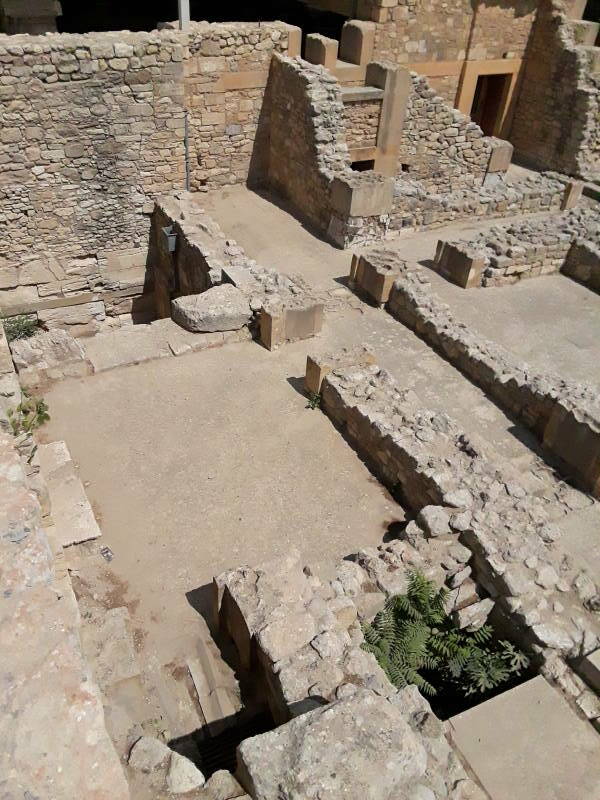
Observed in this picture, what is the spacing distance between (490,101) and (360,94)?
714cm

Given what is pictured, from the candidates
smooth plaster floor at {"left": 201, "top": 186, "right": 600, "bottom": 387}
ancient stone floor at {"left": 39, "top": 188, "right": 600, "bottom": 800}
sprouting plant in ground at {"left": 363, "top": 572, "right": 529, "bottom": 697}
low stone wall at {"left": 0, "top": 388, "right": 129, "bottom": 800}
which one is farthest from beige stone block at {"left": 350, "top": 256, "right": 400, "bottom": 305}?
low stone wall at {"left": 0, "top": 388, "right": 129, "bottom": 800}


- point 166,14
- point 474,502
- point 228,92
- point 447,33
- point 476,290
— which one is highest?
point 447,33

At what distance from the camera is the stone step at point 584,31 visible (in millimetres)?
15844

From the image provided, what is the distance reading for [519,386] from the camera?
8.01 meters

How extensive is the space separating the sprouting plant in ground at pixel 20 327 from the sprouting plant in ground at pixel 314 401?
5.34 meters

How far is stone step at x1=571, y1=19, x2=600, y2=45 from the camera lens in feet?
52.0

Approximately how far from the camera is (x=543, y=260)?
37.3 ft

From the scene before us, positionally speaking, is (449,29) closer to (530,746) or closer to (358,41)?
(358,41)

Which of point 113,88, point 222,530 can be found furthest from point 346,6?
point 222,530

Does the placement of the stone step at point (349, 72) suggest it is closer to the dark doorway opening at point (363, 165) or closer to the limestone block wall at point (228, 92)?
the limestone block wall at point (228, 92)

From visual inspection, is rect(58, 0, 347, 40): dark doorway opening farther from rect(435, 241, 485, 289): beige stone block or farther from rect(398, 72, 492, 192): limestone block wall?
rect(435, 241, 485, 289): beige stone block

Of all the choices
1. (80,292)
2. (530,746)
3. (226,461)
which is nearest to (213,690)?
(530,746)

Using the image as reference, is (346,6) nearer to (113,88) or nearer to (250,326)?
(113,88)

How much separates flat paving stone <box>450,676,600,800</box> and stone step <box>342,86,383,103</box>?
10658 millimetres
